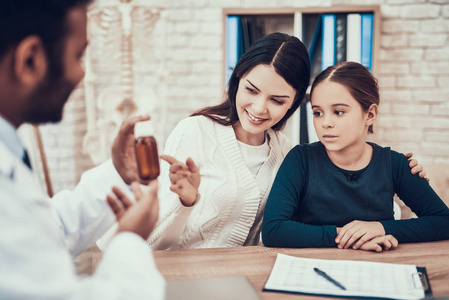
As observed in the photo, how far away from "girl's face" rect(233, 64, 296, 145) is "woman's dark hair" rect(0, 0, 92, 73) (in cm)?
87

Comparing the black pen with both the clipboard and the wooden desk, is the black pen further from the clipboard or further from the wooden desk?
the wooden desk

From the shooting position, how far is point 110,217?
2.73 feet

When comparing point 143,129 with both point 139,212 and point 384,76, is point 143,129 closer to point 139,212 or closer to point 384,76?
point 139,212

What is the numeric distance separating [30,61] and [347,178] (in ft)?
3.49

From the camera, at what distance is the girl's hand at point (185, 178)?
0.99 meters

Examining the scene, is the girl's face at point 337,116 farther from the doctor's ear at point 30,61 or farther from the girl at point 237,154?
the doctor's ear at point 30,61

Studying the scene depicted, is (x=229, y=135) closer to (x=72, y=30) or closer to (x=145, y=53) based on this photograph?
(x=72, y=30)

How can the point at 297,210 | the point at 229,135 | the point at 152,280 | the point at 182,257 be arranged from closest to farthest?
1. the point at 152,280
2. the point at 182,257
3. the point at 297,210
4. the point at 229,135

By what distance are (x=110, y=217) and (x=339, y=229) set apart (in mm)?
663

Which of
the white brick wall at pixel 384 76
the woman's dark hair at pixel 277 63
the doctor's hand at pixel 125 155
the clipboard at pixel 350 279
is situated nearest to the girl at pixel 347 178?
the woman's dark hair at pixel 277 63

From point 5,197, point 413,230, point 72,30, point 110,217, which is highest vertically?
point 72,30

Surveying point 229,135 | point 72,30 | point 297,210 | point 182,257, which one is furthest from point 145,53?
point 72,30

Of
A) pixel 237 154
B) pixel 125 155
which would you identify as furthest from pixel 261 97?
pixel 125 155

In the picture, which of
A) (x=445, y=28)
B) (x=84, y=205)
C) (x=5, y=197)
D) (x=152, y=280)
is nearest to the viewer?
(x=5, y=197)
